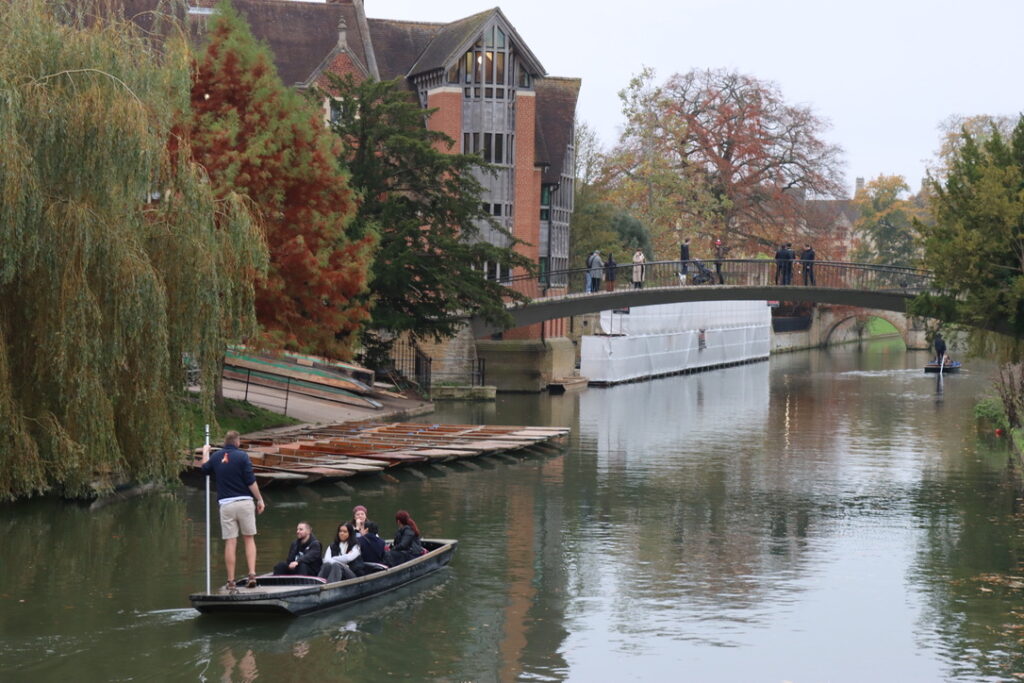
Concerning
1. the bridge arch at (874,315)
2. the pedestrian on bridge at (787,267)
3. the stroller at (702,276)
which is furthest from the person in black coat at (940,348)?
the bridge arch at (874,315)

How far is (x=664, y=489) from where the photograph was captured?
27.0 metres

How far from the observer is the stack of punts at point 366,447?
1014 inches

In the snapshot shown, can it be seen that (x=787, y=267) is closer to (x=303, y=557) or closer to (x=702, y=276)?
(x=702, y=276)

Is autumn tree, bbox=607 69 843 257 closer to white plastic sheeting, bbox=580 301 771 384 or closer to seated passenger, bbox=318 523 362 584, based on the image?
white plastic sheeting, bbox=580 301 771 384

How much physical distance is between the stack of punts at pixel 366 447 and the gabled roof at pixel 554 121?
26438mm

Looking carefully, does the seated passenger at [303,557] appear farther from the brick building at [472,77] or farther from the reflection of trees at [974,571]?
the brick building at [472,77]

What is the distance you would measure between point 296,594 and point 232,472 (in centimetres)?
162

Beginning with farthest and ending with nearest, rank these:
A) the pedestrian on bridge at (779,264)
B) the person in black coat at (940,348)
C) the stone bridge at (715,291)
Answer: the person in black coat at (940,348) → the pedestrian on bridge at (779,264) → the stone bridge at (715,291)

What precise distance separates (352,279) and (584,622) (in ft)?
62.1

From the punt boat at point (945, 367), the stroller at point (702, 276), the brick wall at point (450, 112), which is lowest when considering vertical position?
the punt boat at point (945, 367)

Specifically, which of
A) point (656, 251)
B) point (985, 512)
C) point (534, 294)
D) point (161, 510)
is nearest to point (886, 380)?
point (656, 251)

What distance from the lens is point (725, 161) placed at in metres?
74.0

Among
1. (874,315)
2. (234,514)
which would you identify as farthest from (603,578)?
(874,315)

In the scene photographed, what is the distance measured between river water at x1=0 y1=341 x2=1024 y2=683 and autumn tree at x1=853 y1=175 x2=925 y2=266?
65.7m
